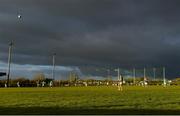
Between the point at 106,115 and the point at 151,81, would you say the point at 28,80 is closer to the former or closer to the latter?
the point at 151,81

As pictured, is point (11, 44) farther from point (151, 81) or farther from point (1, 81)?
point (151, 81)

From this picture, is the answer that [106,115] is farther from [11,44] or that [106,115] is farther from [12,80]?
[12,80]

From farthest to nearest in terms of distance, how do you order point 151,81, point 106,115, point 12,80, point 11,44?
point 151,81 → point 12,80 → point 11,44 → point 106,115

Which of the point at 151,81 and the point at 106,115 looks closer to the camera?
the point at 106,115

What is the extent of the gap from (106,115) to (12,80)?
149m

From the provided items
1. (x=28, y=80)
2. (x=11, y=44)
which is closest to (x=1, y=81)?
(x=11, y=44)

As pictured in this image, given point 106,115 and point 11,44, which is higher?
point 11,44

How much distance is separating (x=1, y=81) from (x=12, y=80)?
17.5m

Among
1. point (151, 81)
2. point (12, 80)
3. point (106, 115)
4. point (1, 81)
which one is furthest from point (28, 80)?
point (106, 115)

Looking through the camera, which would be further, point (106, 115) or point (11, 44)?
point (11, 44)

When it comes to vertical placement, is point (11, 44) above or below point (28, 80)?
above

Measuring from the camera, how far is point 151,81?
7653 inches

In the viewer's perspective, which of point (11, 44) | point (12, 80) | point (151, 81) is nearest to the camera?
point (11, 44)

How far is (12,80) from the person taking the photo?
164375 millimetres
